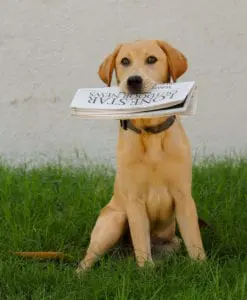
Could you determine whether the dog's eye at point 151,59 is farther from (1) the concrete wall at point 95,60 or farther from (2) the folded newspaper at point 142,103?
(1) the concrete wall at point 95,60

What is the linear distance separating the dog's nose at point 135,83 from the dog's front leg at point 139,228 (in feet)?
1.93

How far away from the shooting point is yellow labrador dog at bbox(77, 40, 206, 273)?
3.83m

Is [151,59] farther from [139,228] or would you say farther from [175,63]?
[139,228]

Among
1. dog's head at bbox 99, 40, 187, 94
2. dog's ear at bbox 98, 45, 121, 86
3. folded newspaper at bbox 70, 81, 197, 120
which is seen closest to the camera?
folded newspaper at bbox 70, 81, 197, 120

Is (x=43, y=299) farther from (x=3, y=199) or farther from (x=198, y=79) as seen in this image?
(x=198, y=79)

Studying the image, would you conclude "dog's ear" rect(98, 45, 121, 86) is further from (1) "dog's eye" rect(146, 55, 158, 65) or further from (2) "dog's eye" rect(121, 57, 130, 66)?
(1) "dog's eye" rect(146, 55, 158, 65)

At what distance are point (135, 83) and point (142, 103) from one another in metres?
0.12

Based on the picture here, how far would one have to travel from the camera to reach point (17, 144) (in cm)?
589

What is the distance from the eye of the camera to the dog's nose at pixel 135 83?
3.65 metres

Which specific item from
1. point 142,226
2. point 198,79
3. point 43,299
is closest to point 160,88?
point 142,226

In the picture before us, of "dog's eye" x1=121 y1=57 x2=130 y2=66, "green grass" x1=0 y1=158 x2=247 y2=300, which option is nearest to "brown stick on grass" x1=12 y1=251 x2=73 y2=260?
"green grass" x1=0 y1=158 x2=247 y2=300

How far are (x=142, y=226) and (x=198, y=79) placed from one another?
2080 millimetres

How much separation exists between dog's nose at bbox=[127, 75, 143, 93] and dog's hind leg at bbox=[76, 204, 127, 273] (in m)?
0.72

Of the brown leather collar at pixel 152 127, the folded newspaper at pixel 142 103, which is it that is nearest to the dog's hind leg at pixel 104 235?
the brown leather collar at pixel 152 127
